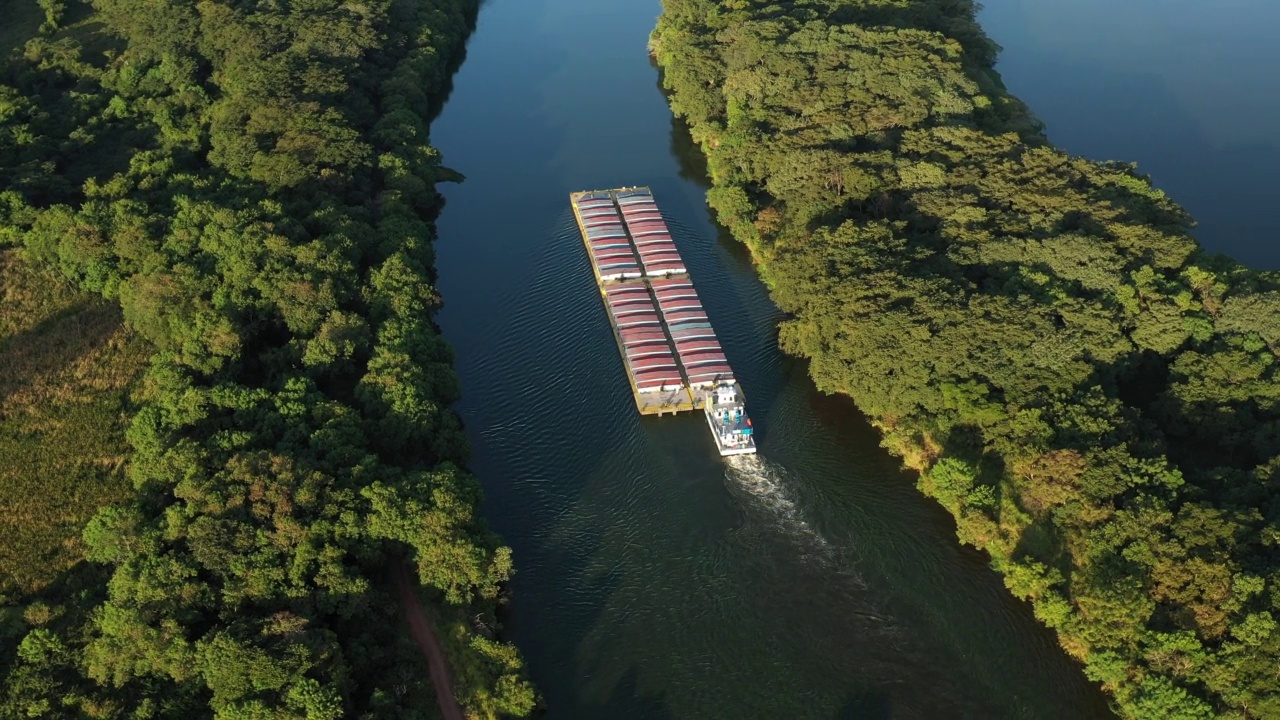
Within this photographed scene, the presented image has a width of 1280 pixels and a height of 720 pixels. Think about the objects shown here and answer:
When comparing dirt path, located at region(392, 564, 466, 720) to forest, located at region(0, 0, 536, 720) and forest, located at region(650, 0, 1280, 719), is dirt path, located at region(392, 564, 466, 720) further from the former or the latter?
forest, located at region(650, 0, 1280, 719)

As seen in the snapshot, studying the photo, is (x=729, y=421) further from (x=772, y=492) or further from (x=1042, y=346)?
(x=1042, y=346)

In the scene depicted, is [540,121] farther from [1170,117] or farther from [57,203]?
[1170,117]

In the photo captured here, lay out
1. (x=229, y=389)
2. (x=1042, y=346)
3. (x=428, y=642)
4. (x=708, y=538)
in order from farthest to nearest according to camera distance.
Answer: (x=1042, y=346) < (x=229, y=389) < (x=708, y=538) < (x=428, y=642)

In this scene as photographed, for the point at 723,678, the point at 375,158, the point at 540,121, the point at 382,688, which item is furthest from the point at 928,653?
the point at 540,121

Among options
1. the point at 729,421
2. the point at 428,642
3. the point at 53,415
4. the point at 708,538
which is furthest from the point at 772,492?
the point at 53,415

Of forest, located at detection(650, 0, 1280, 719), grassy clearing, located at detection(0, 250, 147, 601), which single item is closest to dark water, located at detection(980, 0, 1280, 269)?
forest, located at detection(650, 0, 1280, 719)

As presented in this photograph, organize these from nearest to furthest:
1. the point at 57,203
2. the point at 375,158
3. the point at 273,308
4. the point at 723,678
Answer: the point at 723,678, the point at 273,308, the point at 57,203, the point at 375,158

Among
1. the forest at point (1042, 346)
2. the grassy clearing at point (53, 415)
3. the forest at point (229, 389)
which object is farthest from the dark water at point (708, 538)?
the grassy clearing at point (53, 415)
